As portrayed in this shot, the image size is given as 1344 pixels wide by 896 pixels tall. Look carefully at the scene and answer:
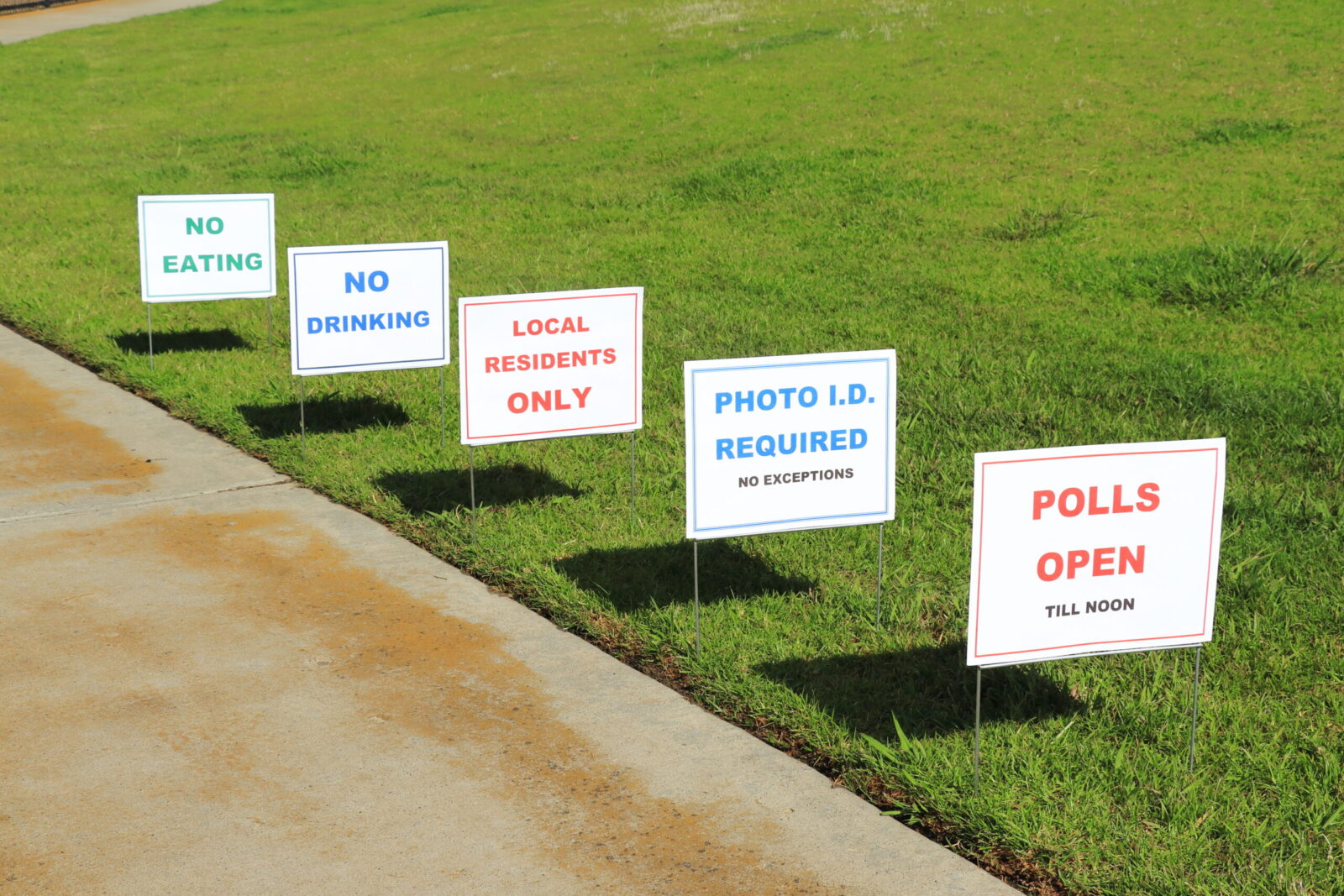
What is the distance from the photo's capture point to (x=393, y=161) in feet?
60.0

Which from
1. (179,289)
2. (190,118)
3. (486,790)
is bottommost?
(486,790)

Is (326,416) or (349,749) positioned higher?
(326,416)

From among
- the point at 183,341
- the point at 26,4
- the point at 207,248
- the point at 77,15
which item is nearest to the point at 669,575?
the point at 207,248

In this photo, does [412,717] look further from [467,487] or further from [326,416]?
[326,416]

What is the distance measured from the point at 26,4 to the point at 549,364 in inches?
1696

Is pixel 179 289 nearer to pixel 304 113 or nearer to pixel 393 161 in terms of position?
pixel 393 161

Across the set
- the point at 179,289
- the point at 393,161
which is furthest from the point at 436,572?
the point at 393,161

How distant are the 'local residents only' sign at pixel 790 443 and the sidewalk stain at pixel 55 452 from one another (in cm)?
354

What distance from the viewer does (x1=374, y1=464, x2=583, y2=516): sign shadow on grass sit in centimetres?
713

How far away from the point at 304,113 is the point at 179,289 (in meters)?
13.8

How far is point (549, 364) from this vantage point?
6.80m

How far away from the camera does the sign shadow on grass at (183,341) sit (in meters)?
10.5

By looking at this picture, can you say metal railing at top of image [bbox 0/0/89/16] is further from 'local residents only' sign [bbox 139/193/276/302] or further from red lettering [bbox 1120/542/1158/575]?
red lettering [bbox 1120/542/1158/575]

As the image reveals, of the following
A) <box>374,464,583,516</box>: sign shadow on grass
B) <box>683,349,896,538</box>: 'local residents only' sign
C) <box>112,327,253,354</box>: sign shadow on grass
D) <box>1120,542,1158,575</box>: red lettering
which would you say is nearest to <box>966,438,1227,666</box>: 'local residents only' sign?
<box>1120,542,1158,575</box>: red lettering
